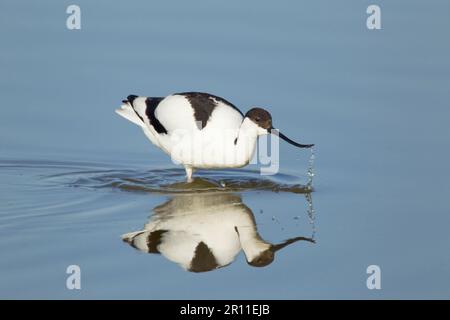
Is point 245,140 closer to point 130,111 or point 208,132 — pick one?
point 208,132

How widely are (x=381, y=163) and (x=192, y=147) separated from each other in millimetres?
1896

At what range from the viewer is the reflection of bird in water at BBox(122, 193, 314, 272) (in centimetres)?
827

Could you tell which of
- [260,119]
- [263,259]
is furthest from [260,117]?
[263,259]

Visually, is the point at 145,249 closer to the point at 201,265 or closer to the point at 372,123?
the point at 201,265

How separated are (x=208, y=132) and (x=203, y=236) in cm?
175

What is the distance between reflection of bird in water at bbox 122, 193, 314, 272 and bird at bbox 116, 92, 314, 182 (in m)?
0.57

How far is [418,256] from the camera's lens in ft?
27.8

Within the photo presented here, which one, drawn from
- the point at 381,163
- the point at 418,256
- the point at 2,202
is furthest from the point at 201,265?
the point at 381,163

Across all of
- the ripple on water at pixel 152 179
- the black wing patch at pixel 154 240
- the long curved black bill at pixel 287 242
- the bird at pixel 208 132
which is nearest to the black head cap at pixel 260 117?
the bird at pixel 208 132

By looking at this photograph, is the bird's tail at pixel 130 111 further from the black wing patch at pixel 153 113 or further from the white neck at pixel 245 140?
the white neck at pixel 245 140

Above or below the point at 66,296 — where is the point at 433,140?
above

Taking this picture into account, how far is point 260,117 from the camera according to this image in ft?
33.3

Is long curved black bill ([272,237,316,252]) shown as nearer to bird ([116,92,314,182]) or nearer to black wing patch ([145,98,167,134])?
bird ([116,92,314,182])

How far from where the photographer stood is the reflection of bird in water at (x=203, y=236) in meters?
8.27
